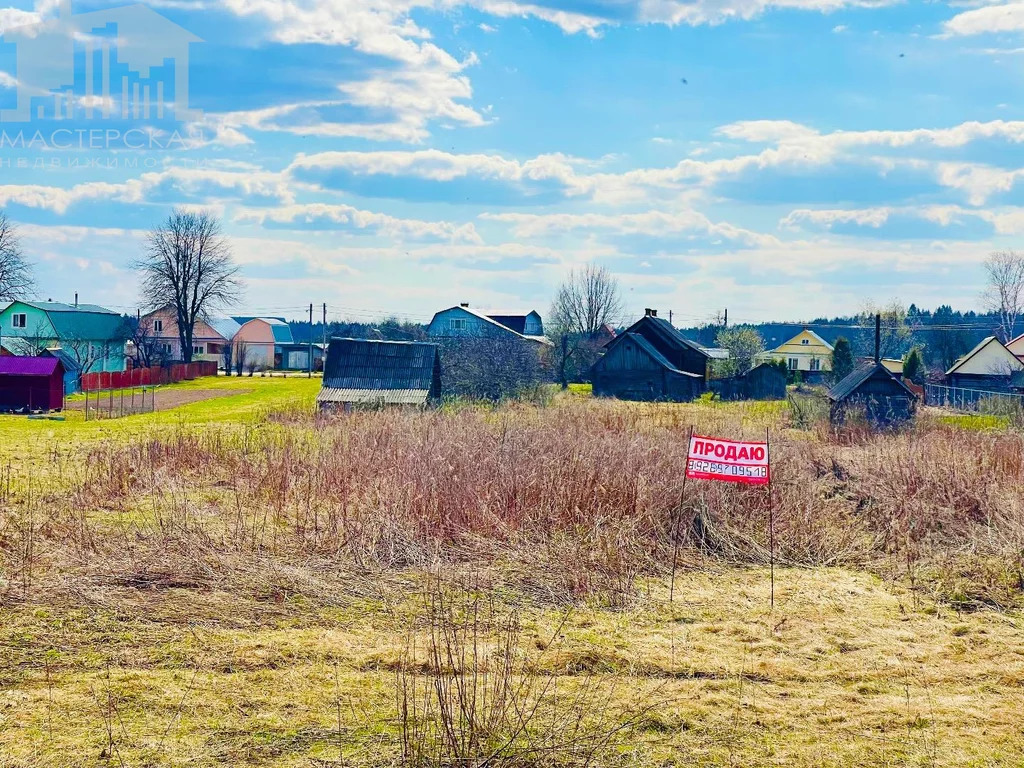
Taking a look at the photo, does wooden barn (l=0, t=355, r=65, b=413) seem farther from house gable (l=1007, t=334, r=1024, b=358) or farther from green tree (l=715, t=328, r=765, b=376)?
house gable (l=1007, t=334, r=1024, b=358)

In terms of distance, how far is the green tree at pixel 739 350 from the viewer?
55094 mm

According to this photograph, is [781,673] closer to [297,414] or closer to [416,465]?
[416,465]

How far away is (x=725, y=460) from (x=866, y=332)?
81405 millimetres

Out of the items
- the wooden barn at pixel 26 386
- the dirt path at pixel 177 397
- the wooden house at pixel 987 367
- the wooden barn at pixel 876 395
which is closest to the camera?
the wooden barn at pixel 876 395

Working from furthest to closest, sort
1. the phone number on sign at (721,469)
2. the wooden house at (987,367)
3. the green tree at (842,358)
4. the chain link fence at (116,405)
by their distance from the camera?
the green tree at (842,358) < the wooden house at (987,367) < the chain link fence at (116,405) < the phone number on sign at (721,469)

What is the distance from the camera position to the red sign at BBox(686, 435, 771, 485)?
9109 mm

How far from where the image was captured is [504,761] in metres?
5.41

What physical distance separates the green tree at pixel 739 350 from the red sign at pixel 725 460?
1773 inches

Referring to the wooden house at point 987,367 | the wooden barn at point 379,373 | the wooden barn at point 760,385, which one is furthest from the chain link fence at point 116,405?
the wooden house at point 987,367

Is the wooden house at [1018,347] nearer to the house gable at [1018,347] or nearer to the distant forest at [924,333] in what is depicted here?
the house gable at [1018,347]

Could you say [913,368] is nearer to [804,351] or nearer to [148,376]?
[804,351]

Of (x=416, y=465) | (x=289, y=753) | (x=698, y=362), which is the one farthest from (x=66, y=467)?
(x=698, y=362)

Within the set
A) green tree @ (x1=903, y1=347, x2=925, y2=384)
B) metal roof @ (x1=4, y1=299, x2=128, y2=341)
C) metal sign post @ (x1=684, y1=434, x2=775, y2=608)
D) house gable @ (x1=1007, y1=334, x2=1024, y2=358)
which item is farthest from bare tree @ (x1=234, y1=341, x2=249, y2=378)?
metal sign post @ (x1=684, y1=434, x2=775, y2=608)

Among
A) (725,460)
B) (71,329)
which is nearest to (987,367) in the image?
(725,460)
